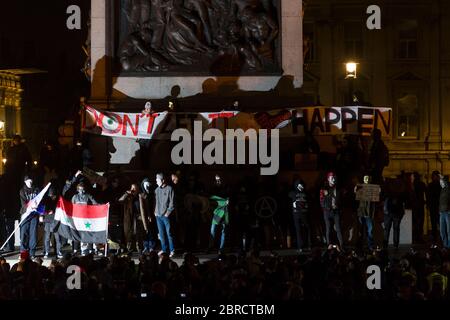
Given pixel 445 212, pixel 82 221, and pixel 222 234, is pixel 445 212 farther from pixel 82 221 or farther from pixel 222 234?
pixel 82 221

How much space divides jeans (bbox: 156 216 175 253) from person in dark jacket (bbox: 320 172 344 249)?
2.97 meters

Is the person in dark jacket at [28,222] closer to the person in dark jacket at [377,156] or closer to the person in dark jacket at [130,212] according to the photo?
the person in dark jacket at [130,212]

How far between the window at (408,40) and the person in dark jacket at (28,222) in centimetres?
4344

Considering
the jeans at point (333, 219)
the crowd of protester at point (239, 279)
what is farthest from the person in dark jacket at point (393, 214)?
the crowd of protester at point (239, 279)

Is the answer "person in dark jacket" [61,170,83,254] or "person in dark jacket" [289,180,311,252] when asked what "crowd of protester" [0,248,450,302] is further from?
"person in dark jacket" [61,170,83,254]

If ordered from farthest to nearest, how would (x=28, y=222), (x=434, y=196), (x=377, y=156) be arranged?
(x=377, y=156) < (x=434, y=196) < (x=28, y=222)

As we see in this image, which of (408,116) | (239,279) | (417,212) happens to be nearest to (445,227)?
(417,212)

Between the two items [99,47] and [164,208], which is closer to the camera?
[164,208]

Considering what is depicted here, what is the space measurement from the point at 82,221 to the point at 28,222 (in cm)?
117

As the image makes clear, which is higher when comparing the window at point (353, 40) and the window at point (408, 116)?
the window at point (353, 40)

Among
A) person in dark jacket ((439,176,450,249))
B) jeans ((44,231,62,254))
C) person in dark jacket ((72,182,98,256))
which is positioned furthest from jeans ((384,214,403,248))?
jeans ((44,231,62,254))

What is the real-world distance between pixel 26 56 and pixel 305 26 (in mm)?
15684

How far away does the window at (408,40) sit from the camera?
63406mm

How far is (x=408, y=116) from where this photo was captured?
63.8m
